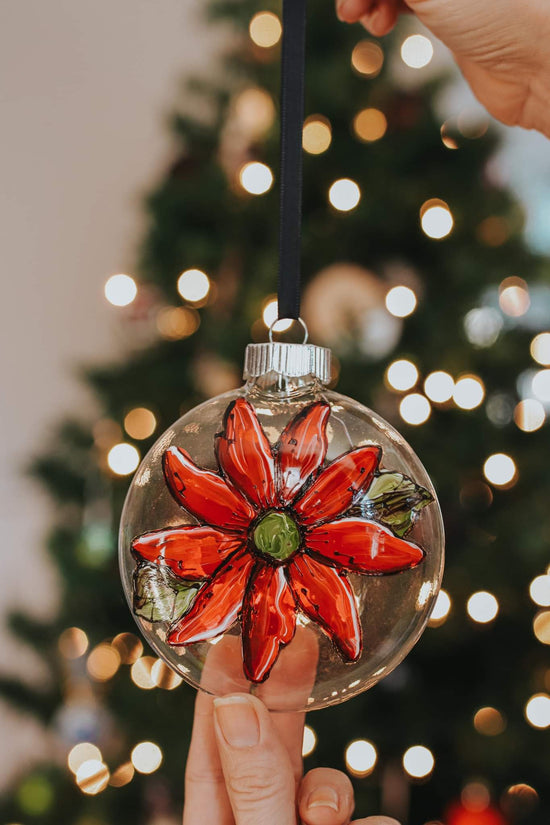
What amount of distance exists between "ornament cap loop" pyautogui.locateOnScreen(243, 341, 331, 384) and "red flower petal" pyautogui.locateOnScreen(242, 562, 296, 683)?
0.11 m

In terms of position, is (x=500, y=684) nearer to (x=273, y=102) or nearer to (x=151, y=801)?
(x=151, y=801)

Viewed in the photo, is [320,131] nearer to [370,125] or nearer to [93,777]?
[370,125]

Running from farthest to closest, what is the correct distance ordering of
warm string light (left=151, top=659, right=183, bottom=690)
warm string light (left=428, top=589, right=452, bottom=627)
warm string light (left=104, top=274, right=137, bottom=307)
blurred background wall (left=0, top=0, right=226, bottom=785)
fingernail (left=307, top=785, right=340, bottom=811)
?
blurred background wall (left=0, top=0, right=226, bottom=785) → warm string light (left=104, top=274, right=137, bottom=307) → warm string light (left=151, top=659, right=183, bottom=690) → warm string light (left=428, top=589, right=452, bottom=627) → fingernail (left=307, top=785, right=340, bottom=811)

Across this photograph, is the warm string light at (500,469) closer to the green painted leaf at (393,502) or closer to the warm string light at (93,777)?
the green painted leaf at (393,502)

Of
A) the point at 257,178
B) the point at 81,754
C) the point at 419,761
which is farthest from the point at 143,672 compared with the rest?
the point at 257,178

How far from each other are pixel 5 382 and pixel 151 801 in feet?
2.88

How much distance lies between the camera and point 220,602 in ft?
1.21

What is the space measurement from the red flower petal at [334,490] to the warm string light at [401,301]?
715 mm

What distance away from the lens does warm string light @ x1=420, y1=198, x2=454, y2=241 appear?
1.04 m

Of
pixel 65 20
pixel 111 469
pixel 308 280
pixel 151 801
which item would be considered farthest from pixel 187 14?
pixel 151 801

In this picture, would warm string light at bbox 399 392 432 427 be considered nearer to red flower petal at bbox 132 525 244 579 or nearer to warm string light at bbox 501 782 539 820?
warm string light at bbox 501 782 539 820

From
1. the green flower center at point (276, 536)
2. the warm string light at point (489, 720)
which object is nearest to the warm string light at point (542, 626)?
the warm string light at point (489, 720)

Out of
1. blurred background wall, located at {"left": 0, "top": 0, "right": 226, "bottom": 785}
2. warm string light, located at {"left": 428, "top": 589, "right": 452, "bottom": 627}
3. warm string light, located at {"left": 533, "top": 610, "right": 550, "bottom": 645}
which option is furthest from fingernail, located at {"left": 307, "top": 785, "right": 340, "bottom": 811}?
blurred background wall, located at {"left": 0, "top": 0, "right": 226, "bottom": 785}

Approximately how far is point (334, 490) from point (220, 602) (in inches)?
3.2
